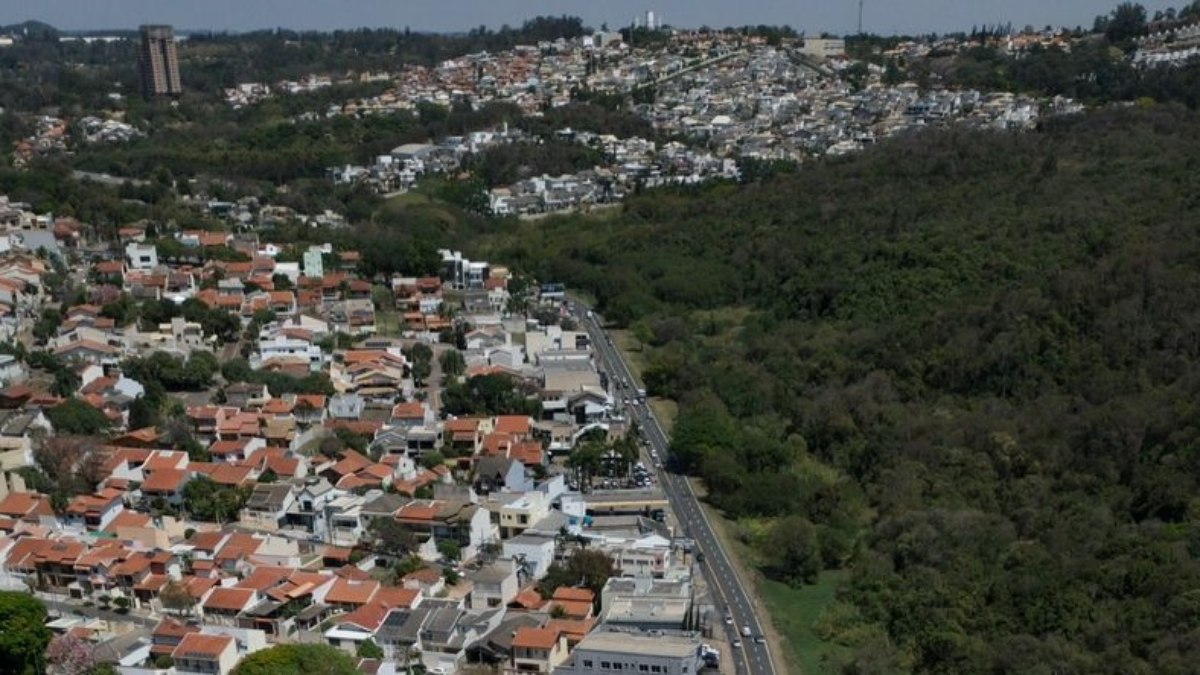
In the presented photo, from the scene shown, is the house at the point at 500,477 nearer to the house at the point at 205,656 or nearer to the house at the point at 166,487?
the house at the point at 166,487

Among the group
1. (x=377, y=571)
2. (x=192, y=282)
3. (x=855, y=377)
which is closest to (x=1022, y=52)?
(x=855, y=377)

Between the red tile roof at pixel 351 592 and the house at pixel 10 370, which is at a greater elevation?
the house at pixel 10 370

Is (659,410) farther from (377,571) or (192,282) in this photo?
(192,282)

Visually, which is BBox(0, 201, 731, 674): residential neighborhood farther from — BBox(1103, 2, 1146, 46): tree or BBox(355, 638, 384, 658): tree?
BBox(1103, 2, 1146, 46): tree

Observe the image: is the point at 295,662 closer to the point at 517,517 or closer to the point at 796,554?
the point at 517,517

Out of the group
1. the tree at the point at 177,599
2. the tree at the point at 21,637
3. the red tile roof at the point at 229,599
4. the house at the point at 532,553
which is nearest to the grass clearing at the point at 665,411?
the house at the point at 532,553

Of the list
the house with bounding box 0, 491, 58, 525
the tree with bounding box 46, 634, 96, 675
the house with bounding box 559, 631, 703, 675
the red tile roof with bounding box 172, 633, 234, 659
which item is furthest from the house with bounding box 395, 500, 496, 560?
the house with bounding box 0, 491, 58, 525
